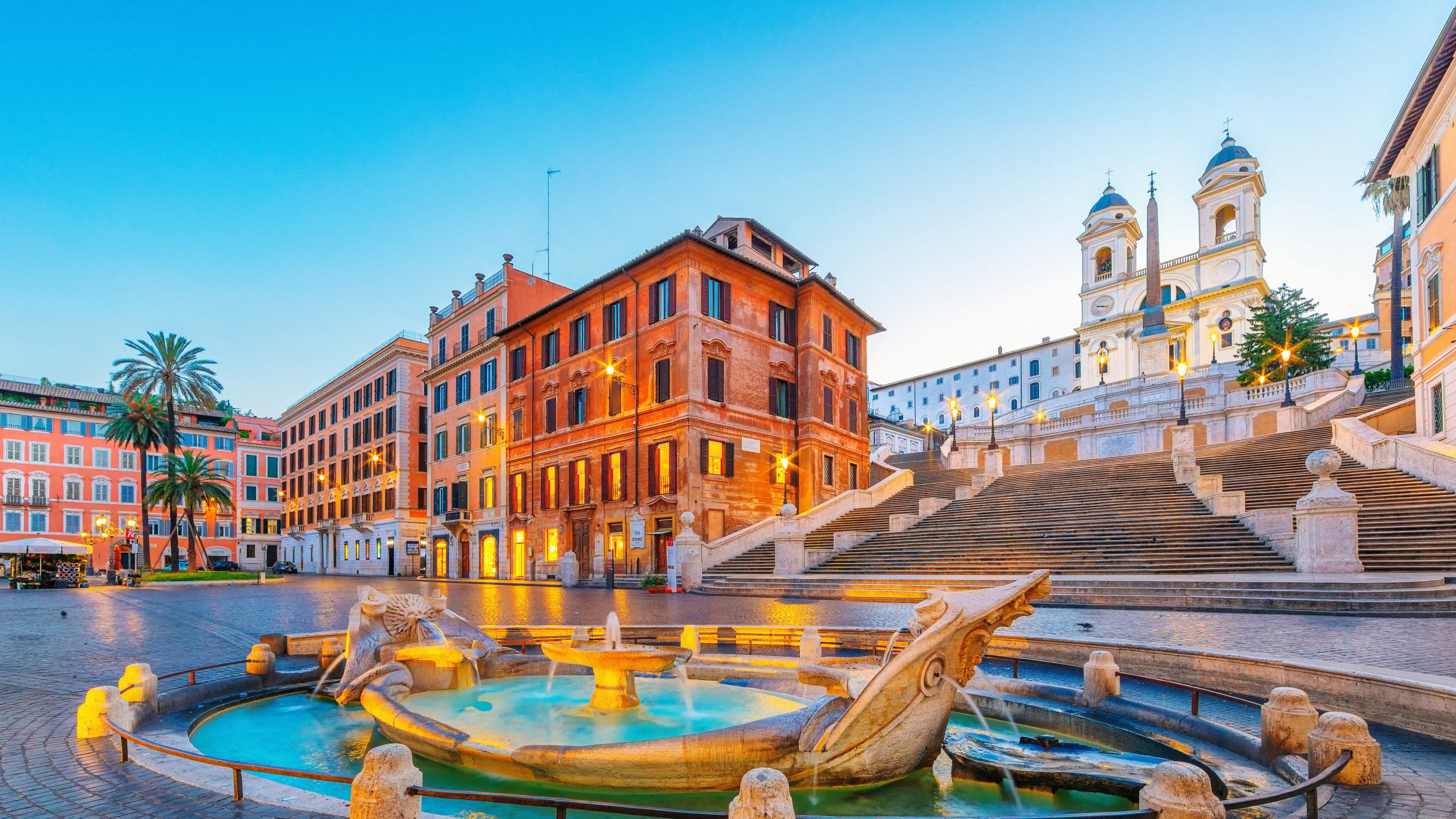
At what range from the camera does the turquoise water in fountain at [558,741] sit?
502 centimetres

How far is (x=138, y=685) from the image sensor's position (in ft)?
22.0

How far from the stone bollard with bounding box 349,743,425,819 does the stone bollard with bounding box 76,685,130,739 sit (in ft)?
12.4

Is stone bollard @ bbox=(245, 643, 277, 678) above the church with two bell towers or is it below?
below

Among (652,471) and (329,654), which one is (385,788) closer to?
(329,654)

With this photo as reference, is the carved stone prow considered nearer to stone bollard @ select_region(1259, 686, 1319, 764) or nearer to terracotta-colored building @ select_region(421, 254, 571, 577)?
stone bollard @ select_region(1259, 686, 1319, 764)

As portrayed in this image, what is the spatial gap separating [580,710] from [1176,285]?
80.6m

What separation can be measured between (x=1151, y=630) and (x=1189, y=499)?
13866mm

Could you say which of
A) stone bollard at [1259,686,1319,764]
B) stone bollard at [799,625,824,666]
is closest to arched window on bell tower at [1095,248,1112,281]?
stone bollard at [799,625,824,666]

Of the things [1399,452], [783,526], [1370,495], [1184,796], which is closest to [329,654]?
[1184,796]

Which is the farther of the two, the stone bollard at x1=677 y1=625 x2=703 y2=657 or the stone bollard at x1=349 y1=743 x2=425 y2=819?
the stone bollard at x1=677 y1=625 x2=703 y2=657

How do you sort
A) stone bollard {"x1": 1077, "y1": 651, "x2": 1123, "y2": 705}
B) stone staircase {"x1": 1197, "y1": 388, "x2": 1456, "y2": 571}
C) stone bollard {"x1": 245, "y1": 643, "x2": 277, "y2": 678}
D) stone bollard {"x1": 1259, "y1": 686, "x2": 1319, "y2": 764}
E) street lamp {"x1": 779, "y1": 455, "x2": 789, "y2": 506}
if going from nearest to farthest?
stone bollard {"x1": 1259, "y1": 686, "x2": 1319, "y2": 764} < stone bollard {"x1": 1077, "y1": 651, "x2": 1123, "y2": 705} < stone bollard {"x1": 245, "y1": 643, "x2": 277, "y2": 678} < stone staircase {"x1": 1197, "y1": 388, "x2": 1456, "y2": 571} < street lamp {"x1": 779, "y1": 455, "x2": 789, "y2": 506}

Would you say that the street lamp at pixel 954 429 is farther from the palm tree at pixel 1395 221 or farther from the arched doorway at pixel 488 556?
the arched doorway at pixel 488 556

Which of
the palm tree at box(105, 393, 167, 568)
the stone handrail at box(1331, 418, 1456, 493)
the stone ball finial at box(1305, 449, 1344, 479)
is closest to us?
the stone ball finial at box(1305, 449, 1344, 479)

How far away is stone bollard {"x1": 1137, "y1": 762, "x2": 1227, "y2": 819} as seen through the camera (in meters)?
3.40
